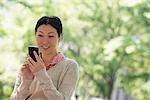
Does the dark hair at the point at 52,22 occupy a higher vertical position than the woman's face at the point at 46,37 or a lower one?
higher

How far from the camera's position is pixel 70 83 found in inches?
84.4

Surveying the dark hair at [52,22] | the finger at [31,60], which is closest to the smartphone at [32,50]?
the finger at [31,60]

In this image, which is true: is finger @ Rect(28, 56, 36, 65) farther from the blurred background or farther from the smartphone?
the blurred background

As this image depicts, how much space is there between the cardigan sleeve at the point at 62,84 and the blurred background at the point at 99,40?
7.85 m

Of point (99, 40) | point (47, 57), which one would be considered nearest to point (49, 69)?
point (47, 57)

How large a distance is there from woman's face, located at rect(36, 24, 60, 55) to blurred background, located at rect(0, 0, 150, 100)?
782 cm

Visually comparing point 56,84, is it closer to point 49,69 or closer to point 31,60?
point 49,69

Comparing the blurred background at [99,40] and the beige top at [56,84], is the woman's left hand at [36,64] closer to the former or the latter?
the beige top at [56,84]

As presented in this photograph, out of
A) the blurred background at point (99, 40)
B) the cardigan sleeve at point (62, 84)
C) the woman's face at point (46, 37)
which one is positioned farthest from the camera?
the blurred background at point (99, 40)

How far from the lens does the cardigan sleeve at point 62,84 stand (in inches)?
80.2

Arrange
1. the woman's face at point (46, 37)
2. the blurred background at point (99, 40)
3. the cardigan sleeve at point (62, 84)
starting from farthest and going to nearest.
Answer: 1. the blurred background at point (99, 40)
2. the woman's face at point (46, 37)
3. the cardigan sleeve at point (62, 84)

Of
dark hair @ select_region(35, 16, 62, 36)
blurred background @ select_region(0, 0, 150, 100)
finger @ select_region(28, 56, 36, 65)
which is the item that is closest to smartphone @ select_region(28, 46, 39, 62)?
finger @ select_region(28, 56, 36, 65)

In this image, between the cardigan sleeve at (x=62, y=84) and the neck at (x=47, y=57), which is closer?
the cardigan sleeve at (x=62, y=84)

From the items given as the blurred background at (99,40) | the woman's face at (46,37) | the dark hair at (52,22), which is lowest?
the blurred background at (99,40)
